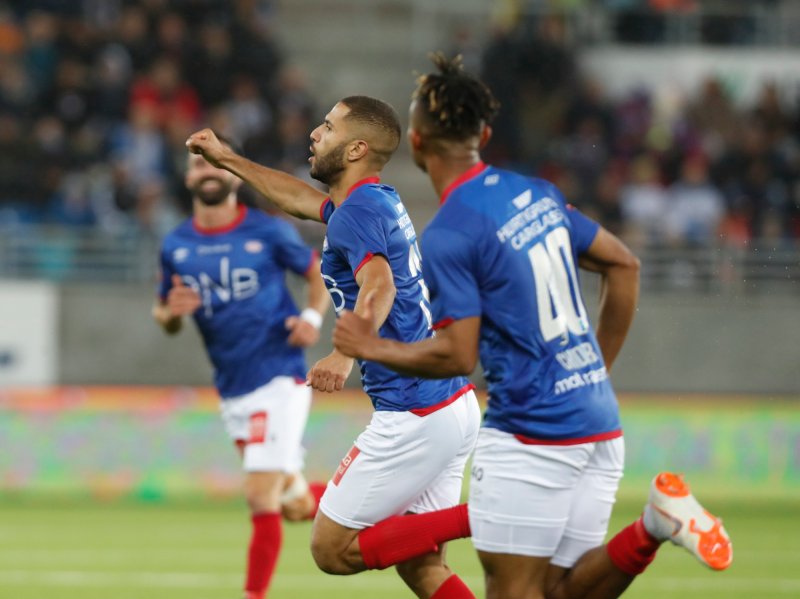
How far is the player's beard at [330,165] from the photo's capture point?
5988 mm

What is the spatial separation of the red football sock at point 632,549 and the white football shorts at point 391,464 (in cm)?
98

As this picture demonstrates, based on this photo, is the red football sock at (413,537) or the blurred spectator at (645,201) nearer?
the red football sock at (413,537)

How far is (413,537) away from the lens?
19.4ft

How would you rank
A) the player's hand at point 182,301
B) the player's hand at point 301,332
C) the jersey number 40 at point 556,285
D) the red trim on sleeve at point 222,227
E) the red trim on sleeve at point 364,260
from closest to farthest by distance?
the jersey number 40 at point 556,285
the red trim on sleeve at point 364,260
the player's hand at point 182,301
the player's hand at point 301,332
the red trim on sleeve at point 222,227

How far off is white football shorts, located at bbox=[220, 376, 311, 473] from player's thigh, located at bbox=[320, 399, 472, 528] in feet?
7.41

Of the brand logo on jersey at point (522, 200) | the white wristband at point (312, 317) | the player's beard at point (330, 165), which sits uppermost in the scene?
the brand logo on jersey at point (522, 200)

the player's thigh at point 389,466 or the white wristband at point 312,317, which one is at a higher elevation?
the player's thigh at point 389,466

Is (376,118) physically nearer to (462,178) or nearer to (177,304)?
(462,178)

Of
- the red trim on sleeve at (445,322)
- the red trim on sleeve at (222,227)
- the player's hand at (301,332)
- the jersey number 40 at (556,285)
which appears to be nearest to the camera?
the red trim on sleeve at (445,322)

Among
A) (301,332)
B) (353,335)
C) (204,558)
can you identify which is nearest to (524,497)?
(353,335)

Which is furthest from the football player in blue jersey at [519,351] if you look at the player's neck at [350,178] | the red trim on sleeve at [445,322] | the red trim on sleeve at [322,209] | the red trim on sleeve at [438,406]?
the red trim on sleeve at [322,209]

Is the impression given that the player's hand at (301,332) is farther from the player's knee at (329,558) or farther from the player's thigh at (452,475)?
the player's knee at (329,558)

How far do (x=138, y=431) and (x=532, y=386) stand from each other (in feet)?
28.3

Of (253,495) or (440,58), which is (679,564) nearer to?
(253,495)
